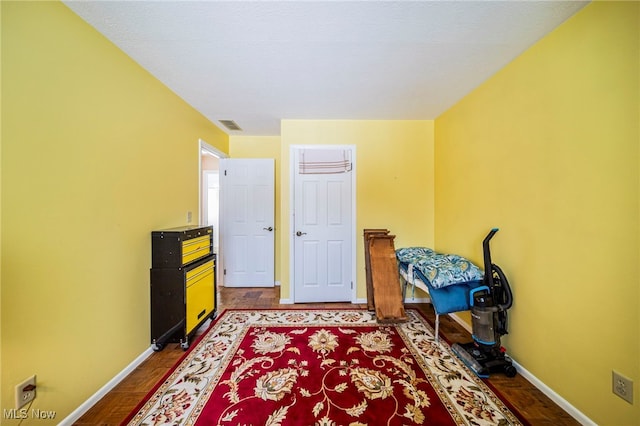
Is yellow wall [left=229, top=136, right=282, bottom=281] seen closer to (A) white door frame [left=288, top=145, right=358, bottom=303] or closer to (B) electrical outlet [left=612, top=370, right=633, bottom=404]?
(A) white door frame [left=288, top=145, right=358, bottom=303]

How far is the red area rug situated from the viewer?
1341mm

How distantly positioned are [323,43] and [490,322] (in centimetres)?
241

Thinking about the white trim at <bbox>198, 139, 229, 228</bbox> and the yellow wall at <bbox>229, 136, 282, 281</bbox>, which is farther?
the yellow wall at <bbox>229, 136, 282, 281</bbox>

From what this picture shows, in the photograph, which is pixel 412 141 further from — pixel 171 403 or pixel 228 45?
pixel 171 403

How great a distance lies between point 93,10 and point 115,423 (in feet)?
8.11

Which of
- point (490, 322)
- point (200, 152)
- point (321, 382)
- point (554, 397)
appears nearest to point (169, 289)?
point (321, 382)

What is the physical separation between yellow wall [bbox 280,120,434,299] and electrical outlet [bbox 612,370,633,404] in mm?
1902

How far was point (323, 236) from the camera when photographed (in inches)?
118

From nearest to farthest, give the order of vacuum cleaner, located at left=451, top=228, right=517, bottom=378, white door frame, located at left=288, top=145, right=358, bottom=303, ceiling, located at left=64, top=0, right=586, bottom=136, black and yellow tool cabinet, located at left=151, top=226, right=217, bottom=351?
ceiling, located at left=64, top=0, right=586, bottom=136
vacuum cleaner, located at left=451, top=228, right=517, bottom=378
black and yellow tool cabinet, located at left=151, top=226, right=217, bottom=351
white door frame, located at left=288, top=145, right=358, bottom=303

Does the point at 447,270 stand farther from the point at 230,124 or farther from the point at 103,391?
the point at 230,124

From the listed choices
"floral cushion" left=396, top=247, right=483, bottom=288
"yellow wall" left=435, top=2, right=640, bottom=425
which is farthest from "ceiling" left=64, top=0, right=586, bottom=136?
"floral cushion" left=396, top=247, right=483, bottom=288

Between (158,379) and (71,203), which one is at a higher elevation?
(71,203)

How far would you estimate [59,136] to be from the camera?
1258mm

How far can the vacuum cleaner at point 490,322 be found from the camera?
5.48ft
